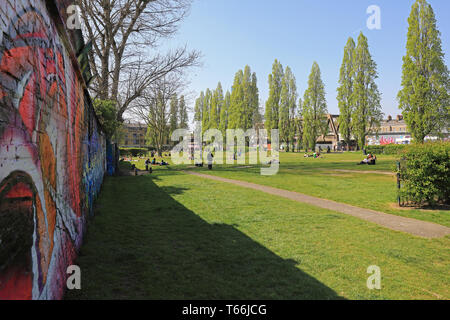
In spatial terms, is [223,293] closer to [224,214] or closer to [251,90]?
[224,214]

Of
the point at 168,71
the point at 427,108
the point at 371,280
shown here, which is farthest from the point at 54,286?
the point at 427,108

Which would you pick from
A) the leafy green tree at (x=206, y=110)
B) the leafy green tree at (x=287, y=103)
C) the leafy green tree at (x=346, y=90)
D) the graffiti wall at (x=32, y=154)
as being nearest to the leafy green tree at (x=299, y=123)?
the leafy green tree at (x=287, y=103)

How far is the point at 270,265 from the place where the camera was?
414cm

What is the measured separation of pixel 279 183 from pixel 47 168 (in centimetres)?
1267

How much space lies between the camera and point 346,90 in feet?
160

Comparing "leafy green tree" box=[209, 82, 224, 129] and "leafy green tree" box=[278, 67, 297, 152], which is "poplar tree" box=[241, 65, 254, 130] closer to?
"leafy green tree" box=[278, 67, 297, 152]

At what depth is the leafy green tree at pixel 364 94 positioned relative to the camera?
4594cm

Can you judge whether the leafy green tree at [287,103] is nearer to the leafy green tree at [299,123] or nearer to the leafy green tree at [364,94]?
the leafy green tree at [299,123]

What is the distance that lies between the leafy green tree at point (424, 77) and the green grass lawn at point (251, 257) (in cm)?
3298

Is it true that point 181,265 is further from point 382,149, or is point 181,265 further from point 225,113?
point 225,113

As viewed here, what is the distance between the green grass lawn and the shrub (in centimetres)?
283

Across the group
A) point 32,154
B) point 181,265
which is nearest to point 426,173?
point 181,265

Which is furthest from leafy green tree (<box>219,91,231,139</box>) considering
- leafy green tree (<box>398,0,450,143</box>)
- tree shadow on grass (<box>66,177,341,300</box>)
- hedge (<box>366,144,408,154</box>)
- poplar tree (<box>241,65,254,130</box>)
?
tree shadow on grass (<box>66,177,341,300</box>)

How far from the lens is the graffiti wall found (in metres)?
1.53
